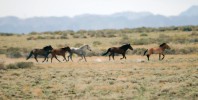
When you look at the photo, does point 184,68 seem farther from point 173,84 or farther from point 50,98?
point 50,98

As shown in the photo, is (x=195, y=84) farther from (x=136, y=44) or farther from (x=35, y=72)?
(x=136, y=44)

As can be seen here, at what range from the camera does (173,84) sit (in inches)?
712

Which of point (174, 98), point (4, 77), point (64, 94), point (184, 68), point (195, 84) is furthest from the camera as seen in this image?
point (184, 68)

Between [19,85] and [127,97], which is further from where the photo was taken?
[19,85]

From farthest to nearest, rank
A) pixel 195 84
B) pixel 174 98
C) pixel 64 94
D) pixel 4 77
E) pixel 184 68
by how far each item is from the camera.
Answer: pixel 184 68 → pixel 4 77 → pixel 195 84 → pixel 64 94 → pixel 174 98

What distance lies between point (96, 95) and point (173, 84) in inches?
161

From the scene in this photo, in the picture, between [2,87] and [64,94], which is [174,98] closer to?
[64,94]

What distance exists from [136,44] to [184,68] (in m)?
24.7

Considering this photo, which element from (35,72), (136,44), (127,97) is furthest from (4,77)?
(136,44)

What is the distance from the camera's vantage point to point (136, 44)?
48.2 metres

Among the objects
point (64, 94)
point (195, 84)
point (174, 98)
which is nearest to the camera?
point (174, 98)

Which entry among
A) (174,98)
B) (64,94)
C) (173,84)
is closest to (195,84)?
(173,84)

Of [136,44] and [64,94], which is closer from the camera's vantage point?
[64,94]

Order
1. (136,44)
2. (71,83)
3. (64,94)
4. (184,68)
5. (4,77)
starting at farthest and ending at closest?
(136,44)
(184,68)
(4,77)
(71,83)
(64,94)
